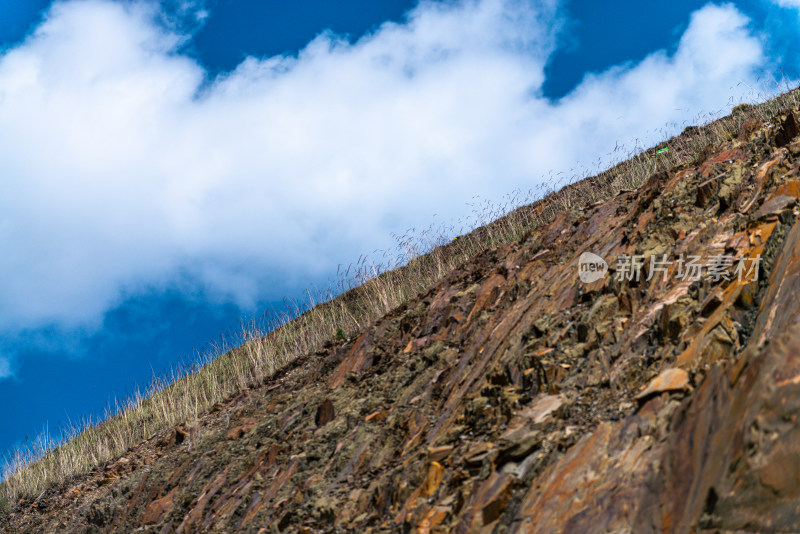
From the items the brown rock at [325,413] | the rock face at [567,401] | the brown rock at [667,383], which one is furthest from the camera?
the brown rock at [325,413]

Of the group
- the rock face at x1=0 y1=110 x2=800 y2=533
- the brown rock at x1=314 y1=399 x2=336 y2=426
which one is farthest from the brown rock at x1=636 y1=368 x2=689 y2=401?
the brown rock at x1=314 y1=399 x2=336 y2=426

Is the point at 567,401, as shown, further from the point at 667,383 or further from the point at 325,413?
the point at 325,413

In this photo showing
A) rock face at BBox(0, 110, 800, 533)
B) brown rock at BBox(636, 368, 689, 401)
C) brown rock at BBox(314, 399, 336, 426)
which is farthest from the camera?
brown rock at BBox(314, 399, 336, 426)

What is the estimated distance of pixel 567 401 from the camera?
342 cm

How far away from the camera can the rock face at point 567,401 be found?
6.88 ft

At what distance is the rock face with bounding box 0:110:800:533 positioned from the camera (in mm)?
2096

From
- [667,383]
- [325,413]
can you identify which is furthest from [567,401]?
[325,413]

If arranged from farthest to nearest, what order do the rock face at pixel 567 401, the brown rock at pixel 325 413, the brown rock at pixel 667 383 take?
the brown rock at pixel 325 413
the brown rock at pixel 667 383
the rock face at pixel 567 401

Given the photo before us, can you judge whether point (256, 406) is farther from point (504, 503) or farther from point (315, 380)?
point (504, 503)

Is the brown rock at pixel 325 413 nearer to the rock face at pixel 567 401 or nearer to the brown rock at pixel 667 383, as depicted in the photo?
the rock face at pixel 567 401

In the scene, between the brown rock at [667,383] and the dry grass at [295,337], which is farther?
the dry grass at [295,337]

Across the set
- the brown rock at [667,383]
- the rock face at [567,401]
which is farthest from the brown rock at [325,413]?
the brown rock at [667,383]

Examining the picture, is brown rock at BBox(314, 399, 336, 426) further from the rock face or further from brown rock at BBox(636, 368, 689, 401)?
brown rock at BBox(636, 368, 689, 401)

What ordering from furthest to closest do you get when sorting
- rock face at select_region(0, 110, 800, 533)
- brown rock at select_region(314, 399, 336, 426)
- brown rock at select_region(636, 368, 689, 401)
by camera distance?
brown rock at select_region(314, 399, 336, 426) → brown rock at select_region(636, 368, 689, 401) → rock face at select_region(0, 110, 800, 533)
